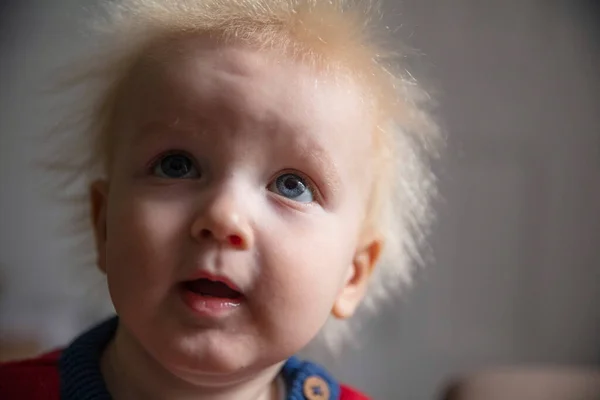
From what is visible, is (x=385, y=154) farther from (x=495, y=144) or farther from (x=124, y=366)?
(x=495, y=144)

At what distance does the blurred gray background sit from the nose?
0.65 m

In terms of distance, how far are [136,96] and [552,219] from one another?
2.90 feet

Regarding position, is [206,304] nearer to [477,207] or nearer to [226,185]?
[226,185]

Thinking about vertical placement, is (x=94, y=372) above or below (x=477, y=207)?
below

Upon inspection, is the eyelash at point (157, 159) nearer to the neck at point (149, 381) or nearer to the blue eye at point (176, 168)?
the blue eye at point (176, 168)

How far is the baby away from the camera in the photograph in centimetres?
51

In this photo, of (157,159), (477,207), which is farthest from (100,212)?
(477,207)

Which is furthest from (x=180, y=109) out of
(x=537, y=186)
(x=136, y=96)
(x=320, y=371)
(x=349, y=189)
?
(x=537, y=186)

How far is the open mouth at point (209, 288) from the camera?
51 cm

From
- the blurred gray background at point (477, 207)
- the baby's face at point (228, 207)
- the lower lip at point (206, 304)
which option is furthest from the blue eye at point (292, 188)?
the blurred gray background at point (477, 207)

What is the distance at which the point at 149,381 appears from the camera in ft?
1.96

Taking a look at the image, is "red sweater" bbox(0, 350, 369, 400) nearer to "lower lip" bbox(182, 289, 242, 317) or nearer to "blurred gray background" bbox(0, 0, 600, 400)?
"lower lip" bbox(182, 289, 242, 317)

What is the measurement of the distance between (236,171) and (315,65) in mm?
116

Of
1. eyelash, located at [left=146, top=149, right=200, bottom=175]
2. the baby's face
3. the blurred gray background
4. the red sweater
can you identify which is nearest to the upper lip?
the baby's face
